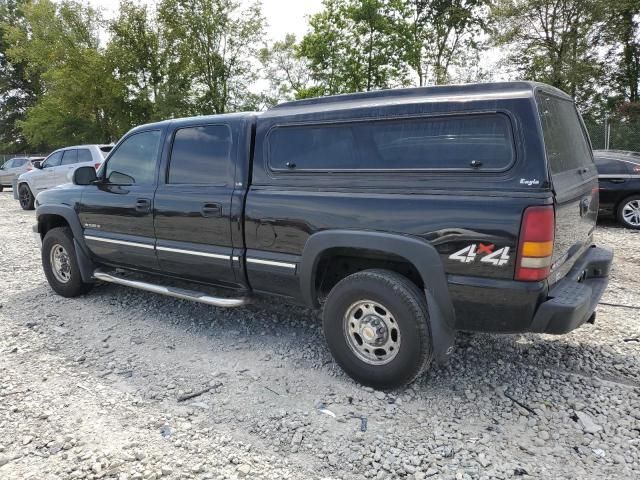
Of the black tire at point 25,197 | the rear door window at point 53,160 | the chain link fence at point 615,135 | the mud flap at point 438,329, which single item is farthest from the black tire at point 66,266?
the chain link fence at point 615,135

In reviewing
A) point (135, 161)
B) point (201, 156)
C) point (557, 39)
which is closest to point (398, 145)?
point (201, 156)

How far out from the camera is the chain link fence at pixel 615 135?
1384cm

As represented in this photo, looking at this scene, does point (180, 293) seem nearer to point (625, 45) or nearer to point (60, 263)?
point (60, 263)

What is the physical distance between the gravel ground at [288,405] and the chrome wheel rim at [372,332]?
0.27m

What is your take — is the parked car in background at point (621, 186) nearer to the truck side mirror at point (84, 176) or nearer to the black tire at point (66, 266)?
the truck side mirror at point (84, 176)

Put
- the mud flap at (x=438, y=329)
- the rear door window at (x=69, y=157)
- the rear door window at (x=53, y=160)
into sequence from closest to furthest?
the mud flap at (x=438, y=329) → the rear door window at (x=69, y=157) → the rear door window at (x=53, y=160)

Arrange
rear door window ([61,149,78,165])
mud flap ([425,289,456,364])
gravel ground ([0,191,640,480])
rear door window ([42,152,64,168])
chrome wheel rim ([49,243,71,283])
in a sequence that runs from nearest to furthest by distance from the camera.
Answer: gravel ground ([0,191,640,480]) → mud flap ([425,289,456,364]) → chrome wheel rim ([49,243,71,283]) → rear door window ([61,149,78,165]) → rear door window ([42,152,64,168])

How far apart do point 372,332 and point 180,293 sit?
6.04ft

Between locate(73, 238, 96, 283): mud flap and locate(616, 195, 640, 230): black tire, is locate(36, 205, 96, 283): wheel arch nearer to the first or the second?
locate(73, 238, 96, 283): mud flap

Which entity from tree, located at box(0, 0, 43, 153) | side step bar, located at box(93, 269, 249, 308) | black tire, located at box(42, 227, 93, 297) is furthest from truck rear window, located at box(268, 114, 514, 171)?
tree, located at box(0, 0, 43, 153)

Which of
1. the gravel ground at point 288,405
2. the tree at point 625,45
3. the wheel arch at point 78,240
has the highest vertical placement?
the tree at point 625,45

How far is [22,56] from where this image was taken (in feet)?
97.1

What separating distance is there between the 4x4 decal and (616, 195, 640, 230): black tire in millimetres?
7626

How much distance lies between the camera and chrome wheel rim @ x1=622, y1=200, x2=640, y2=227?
8570 millimetres
